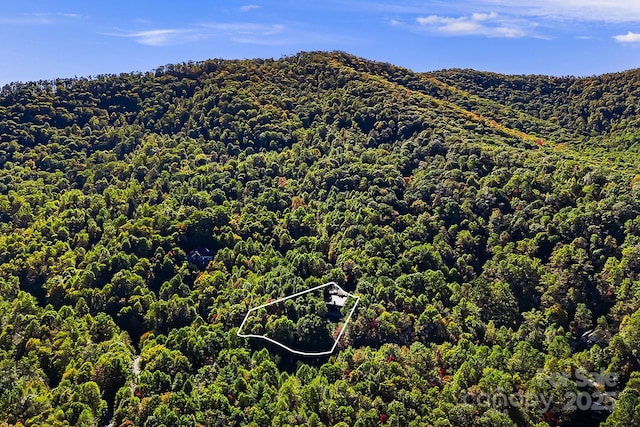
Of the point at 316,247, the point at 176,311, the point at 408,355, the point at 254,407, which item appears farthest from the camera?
the point at 316,247

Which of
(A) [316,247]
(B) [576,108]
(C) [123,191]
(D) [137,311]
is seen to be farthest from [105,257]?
(B) [576,108]

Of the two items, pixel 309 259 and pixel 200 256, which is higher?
pixel 309 259

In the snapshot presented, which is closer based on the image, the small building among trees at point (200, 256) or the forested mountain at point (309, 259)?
the forested mountain at point (309, 259)

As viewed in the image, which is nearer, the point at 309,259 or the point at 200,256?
the point at 309,259

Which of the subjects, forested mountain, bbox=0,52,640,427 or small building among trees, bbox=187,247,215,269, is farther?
small building among trees, bbox=187,247,215,269

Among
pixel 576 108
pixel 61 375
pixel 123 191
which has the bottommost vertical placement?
pixel 61 375

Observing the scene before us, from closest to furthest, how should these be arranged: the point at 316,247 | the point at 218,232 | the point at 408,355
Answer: the point at 408,355
the point at 316,247
the point at 218,232

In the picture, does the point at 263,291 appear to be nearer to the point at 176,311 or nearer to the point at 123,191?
the point at 176,311

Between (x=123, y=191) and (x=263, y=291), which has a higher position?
(x=123, y=191)
